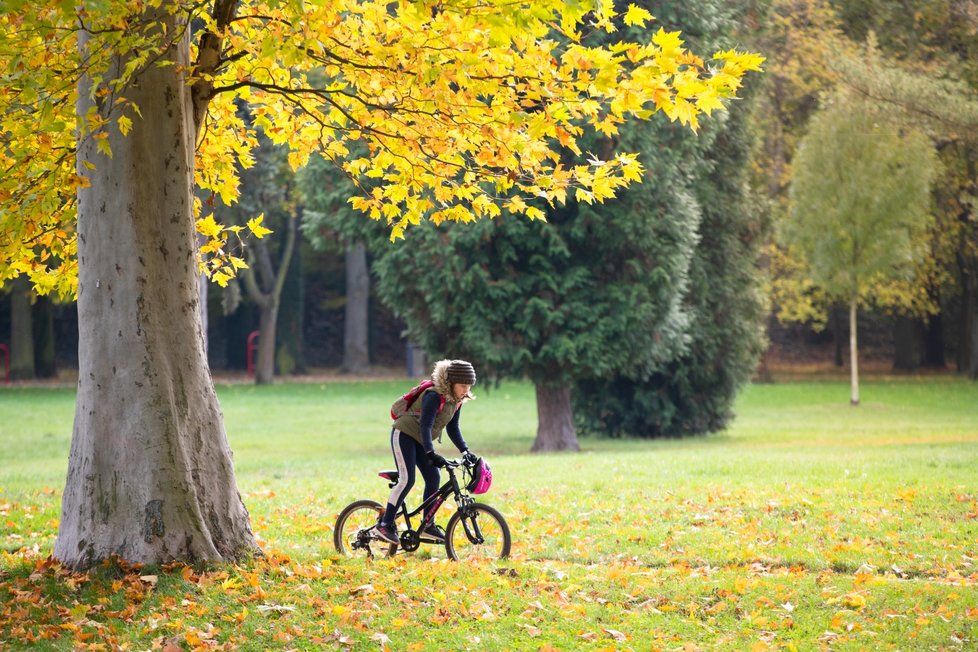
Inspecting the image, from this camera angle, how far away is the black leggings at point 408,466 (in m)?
8.80

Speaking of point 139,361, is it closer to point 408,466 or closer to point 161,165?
point 161,165

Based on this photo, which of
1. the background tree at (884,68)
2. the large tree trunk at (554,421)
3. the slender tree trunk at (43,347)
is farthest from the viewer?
the slender tree trunk at (43,347)

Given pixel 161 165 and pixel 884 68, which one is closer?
pixel 161 165

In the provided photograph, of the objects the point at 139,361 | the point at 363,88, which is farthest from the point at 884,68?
the point at 139,361

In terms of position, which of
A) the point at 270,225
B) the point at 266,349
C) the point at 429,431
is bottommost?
the point at 429,431

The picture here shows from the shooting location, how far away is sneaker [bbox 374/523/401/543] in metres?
9.02

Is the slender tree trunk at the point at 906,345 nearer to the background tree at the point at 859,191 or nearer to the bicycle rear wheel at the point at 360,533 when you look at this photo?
the background tree at the point at 859,191

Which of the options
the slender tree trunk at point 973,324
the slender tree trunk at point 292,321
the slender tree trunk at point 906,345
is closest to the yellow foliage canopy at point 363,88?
the slender tree trunk at point 973,324

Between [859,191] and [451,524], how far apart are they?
23593 millimetres

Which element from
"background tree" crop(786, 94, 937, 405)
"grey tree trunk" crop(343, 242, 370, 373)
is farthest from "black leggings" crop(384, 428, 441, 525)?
"grey tree trunk" crop(343, 242, 370, 373)

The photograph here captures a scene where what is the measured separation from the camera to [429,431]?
855cm

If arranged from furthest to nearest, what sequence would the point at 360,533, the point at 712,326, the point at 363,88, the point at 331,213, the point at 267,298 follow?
1. the point at 267,298
2. the point at 712,326
3. the point at 331,213
4. the point at 363,88
5. the point at 360,533

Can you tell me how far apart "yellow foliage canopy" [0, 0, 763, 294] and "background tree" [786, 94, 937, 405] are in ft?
72.6

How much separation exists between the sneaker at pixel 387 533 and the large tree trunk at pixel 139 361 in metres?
1.23
